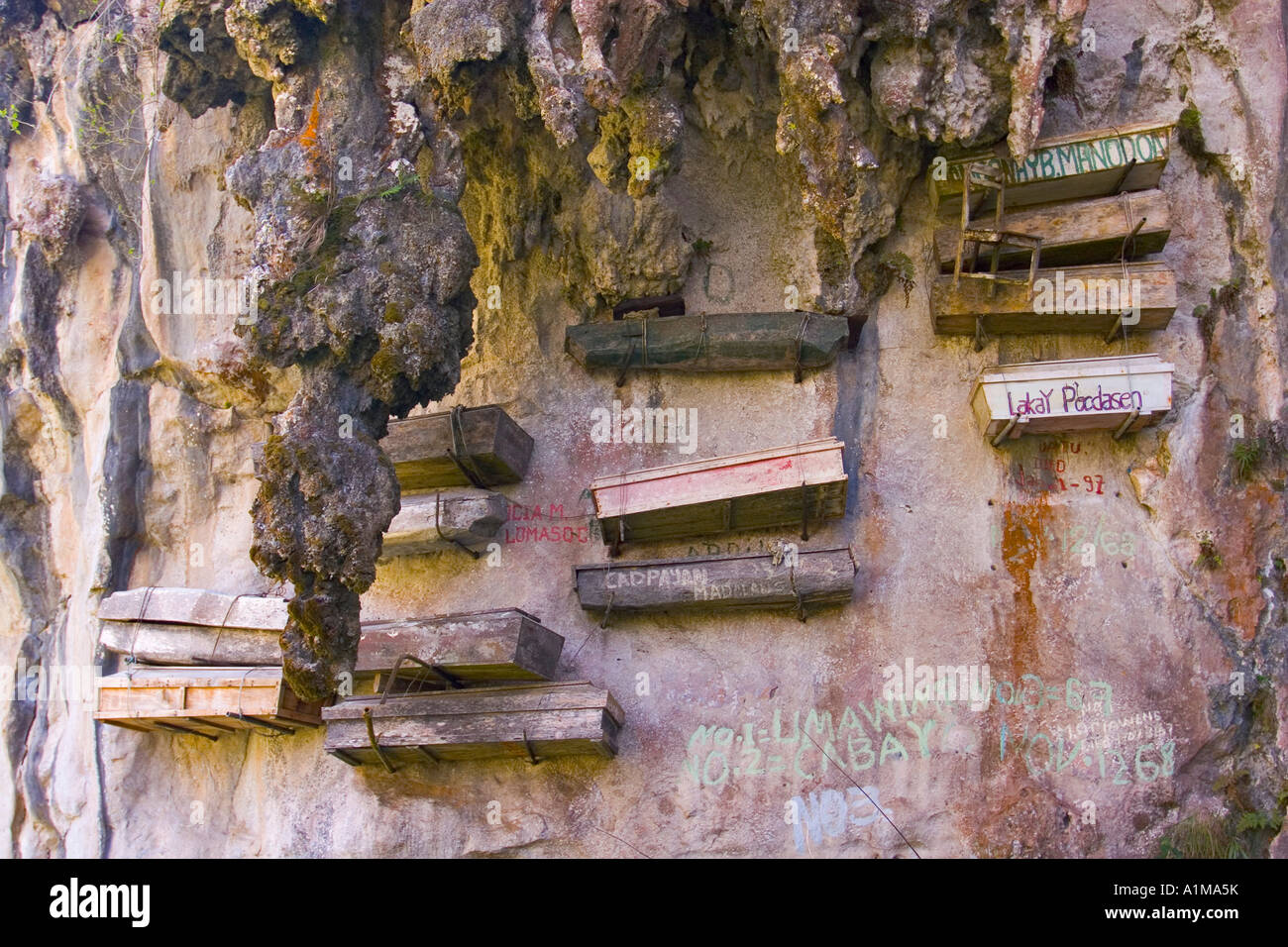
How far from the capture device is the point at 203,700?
866 centimetres

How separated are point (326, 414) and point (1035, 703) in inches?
205

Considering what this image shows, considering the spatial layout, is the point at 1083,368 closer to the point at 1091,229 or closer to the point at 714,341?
the point at 1091,229

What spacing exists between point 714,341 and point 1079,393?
8.77 feet

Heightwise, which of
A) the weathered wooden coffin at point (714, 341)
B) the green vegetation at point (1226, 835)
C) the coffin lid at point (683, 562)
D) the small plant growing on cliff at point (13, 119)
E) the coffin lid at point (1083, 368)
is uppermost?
the small plant growing on cliff at point (13, 119)

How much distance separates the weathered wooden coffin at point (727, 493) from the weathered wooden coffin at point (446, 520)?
0.81m

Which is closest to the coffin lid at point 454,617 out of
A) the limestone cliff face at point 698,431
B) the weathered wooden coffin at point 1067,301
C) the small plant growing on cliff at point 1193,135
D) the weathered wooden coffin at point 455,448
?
the limestone cliff face at point 698,431

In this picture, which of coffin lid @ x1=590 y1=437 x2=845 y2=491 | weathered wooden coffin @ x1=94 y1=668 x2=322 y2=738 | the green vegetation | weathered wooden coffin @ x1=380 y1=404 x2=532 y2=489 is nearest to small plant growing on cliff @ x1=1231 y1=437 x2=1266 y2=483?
the green vegetation

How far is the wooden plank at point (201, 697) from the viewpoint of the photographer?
28.1 feet

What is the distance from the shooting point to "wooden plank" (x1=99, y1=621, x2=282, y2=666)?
8984 millimetres

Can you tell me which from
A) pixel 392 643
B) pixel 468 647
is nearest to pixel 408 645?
pixel 392 643

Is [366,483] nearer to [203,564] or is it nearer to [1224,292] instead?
[203,564]

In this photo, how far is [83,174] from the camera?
1070 cm

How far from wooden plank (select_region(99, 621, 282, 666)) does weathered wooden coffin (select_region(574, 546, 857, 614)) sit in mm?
2448

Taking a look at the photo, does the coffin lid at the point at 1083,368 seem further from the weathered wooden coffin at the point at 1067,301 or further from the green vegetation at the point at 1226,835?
the green vegetation at the point at 1226,835
